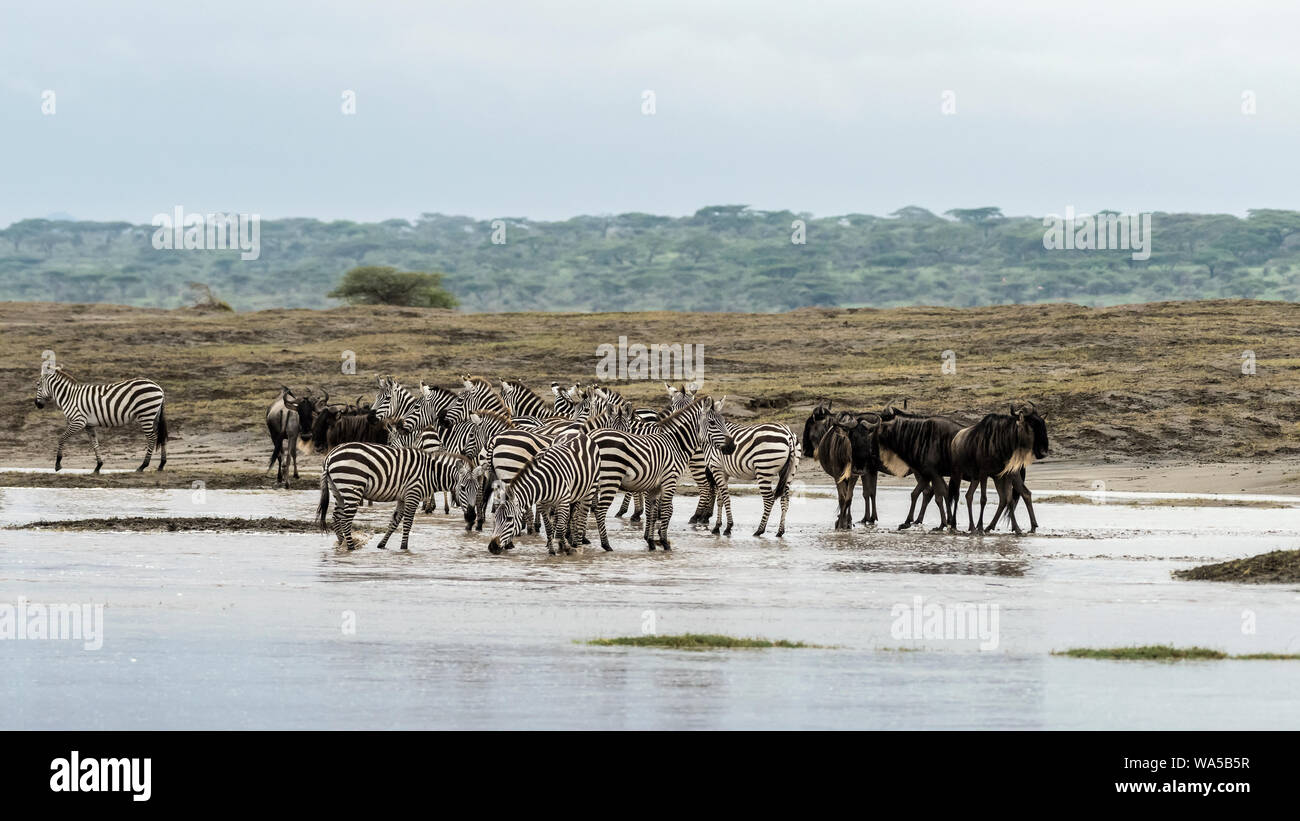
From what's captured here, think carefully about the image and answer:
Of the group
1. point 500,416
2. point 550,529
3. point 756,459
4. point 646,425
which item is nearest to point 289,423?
point 500,416

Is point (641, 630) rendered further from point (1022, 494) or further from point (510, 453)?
point (1022, 494)

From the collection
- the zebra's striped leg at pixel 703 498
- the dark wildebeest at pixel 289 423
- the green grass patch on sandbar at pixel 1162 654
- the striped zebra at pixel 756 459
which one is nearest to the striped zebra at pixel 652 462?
the striped zebra at pixel 756 459

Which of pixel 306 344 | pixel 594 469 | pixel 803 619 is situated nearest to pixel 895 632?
pixel 803 619

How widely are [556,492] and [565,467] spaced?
0.27 metres

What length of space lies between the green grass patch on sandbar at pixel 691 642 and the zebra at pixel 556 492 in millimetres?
4943

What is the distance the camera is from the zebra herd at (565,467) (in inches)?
666

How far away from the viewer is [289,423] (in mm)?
27000

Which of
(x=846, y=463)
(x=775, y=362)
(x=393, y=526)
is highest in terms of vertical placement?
(x=775, y=362)

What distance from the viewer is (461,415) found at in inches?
939

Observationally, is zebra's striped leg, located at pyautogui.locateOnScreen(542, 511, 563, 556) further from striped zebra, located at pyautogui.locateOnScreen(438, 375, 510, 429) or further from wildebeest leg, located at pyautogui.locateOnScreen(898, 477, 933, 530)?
striped zebra, located at pyautogui.locateOnScreen(438, 375, 510, 429)

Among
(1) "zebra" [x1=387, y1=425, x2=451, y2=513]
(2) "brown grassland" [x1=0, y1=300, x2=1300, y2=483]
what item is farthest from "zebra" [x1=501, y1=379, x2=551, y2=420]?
(2) "brown grassland" [x1=0, y1=300, x2=1300, y2=483]

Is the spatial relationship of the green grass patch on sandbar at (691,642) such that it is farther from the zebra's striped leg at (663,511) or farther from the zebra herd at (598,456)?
the zebra's striped leg at (663,511)

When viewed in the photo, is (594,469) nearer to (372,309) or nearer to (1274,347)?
(1274,347)

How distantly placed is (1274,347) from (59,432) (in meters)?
29.2
